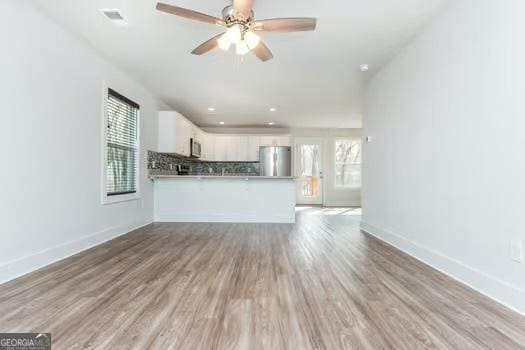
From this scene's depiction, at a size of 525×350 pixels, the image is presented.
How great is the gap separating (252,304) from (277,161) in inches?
242

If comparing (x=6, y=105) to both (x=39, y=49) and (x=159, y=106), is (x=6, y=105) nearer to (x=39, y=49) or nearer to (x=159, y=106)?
(x=39, y=49)

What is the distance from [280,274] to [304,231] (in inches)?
89.8

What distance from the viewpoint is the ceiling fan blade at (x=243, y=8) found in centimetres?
231

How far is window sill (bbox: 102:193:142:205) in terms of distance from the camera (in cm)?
389

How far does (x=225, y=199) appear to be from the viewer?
18.9 ft

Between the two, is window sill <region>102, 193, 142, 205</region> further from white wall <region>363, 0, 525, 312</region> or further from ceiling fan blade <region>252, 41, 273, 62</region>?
white wall <region>363, 0, 525, 312</region>

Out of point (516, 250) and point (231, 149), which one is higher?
point (231, 149)

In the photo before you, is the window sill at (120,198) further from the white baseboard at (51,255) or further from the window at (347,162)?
the window at (347,162)

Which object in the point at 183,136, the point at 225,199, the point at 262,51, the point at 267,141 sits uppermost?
→ the point at 262,51

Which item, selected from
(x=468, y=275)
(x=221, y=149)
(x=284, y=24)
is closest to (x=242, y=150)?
(x=221, y=149)

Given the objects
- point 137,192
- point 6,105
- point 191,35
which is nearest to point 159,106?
point 137,192

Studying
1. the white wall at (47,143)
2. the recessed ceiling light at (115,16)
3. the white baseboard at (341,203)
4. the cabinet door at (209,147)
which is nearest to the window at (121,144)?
the white wall at (47,143)

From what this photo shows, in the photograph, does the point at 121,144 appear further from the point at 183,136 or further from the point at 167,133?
the point at 183,136

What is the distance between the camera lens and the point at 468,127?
2.41 meters
